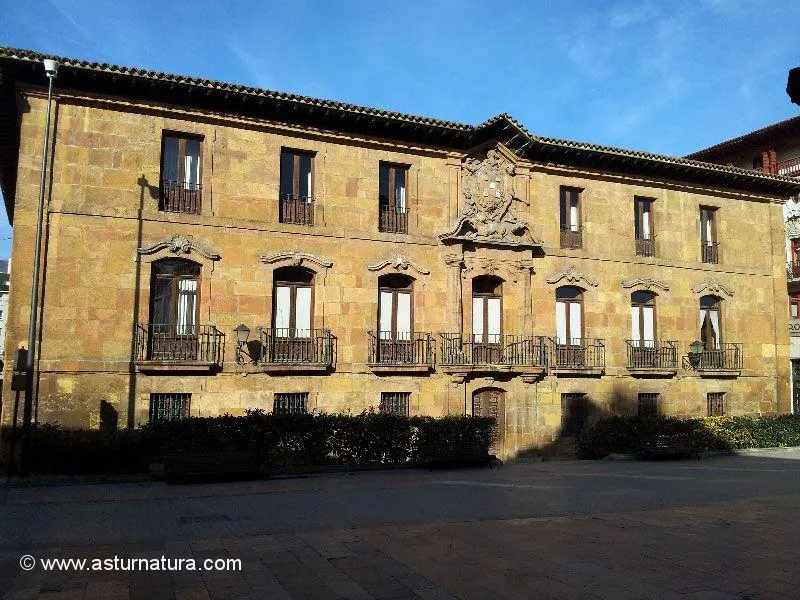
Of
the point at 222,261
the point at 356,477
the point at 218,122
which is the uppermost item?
the point at 218,122

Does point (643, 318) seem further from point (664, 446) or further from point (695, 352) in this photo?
point (664, 446)

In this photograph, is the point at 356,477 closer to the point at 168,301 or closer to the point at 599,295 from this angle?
the point at 168,301

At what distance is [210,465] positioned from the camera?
14875 millimetres

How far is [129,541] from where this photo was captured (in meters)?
9.23

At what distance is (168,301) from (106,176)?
3.63 metres

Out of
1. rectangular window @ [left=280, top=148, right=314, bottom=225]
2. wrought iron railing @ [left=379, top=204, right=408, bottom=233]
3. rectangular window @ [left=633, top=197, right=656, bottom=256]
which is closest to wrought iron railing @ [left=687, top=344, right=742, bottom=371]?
rectangular window @ [left=633, top=197, right=656, bottom=256]

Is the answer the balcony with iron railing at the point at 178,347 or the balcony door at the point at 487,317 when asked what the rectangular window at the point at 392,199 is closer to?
the balcony door at the point at 487,317

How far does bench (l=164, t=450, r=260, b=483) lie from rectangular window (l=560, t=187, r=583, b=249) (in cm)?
1328

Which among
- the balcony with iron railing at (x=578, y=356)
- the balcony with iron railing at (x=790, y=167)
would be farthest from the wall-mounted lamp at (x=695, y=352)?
the balcony with iron railing at (x=790, y=167)

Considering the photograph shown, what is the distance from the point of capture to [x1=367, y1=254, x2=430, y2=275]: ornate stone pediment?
20.6 m

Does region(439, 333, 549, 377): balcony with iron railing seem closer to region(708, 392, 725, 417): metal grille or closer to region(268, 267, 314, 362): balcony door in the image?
region(268, 267, 314, 362): balcony door

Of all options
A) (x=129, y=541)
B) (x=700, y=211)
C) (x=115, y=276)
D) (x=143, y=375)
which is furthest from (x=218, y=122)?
(x=700, y=211)

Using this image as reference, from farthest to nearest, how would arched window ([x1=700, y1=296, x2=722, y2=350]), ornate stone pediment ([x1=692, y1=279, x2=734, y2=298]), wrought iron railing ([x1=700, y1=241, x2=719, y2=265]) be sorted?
1. wrought iron railing ([x1=700, y1=241, x2=719, y2=265])
2. arched window ([x1=700, y1=296, x2=722, y2=350])
3. ornate stone pediment ([x1=692, y1=279, x2=734, y2=298])

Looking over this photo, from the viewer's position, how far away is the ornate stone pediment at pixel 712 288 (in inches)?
990
